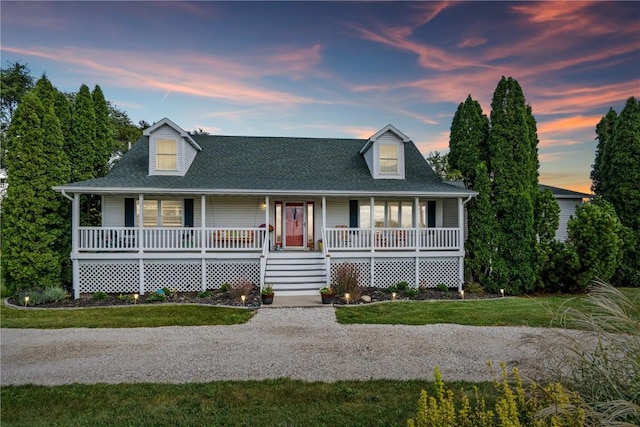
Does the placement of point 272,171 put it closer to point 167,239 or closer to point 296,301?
point 167,239

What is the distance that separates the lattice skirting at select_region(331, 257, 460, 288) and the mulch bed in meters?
0.69

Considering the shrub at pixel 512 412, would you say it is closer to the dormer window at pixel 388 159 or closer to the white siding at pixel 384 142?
the white siding at pixel 384 142

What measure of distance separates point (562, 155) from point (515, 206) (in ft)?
A: 32.6

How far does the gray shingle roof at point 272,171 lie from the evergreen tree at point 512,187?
1.55m

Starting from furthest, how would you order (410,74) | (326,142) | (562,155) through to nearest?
(562,155), (326,142), (410,74)

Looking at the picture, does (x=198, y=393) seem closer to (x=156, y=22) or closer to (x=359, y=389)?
(x=359, y=389)

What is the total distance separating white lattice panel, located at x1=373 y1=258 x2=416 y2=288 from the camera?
12523mm

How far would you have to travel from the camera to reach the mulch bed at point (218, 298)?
10258mm

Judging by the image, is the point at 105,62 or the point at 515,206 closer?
the point at 515,206

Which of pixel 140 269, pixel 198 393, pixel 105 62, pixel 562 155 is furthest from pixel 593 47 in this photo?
pixel 105 62

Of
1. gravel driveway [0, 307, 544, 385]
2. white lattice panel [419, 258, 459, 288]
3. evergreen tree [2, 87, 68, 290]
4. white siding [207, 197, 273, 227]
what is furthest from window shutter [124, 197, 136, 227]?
white lattice panel [419, 258, 459, 288]

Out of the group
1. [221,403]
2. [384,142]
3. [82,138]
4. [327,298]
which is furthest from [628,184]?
[82,138]

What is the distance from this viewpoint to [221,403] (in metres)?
4.20

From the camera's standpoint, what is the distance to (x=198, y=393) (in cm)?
447
